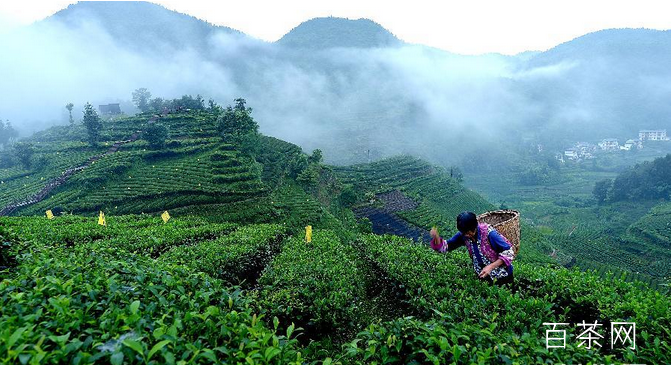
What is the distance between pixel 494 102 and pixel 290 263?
217 m

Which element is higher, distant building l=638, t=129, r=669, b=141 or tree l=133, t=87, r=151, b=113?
tree l=133, t=87, r=151, b=113

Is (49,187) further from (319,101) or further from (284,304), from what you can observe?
(319,101)

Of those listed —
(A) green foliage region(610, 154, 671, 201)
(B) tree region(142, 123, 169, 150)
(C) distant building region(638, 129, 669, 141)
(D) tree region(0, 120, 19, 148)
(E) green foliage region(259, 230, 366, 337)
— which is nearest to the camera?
(E) green foliage region(259, 230, 366, 337)

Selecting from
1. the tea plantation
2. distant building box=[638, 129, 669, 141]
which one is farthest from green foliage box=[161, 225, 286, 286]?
distant building box=[638, 129, 669, 141]

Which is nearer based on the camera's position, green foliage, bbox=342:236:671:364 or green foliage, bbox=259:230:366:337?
green foliage, bbox=342:236:671:364

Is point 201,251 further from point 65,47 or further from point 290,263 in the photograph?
point 65,47

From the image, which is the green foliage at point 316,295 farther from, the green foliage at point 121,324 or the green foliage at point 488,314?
the green foliage at point 121,324

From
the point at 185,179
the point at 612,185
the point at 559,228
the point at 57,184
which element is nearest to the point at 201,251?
the point at 185,179

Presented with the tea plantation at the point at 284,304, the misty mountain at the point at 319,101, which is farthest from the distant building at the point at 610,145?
the tea plantation at the point at 284,304

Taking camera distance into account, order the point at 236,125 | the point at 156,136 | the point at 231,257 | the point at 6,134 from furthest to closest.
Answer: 1. the point at 6,134
2. the point at 236,125
3. the point at 156,136
4. the point at 231,257

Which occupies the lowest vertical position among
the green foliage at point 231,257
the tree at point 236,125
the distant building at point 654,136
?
the distant building at point 654,136

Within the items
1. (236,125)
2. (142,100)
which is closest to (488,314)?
(236,125)

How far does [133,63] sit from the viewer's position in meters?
179

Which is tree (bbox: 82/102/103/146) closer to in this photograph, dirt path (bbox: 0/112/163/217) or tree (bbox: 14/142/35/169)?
dirt path (bbox: 0/112/163/217)
